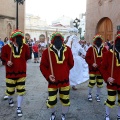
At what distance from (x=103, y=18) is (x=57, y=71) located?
18644 millimetres

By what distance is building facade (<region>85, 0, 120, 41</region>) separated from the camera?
818 inches

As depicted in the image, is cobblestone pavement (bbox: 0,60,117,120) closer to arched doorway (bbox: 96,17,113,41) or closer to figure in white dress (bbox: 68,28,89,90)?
figure in white dress (bbox: 68,28,89,90)

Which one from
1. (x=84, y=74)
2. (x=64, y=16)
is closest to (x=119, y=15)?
(x=84, y=74)

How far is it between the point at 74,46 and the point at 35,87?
2.15m

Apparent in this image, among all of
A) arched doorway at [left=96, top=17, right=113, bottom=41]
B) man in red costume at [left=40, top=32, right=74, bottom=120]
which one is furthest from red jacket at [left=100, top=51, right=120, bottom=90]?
arched doorway at [left=96, top=17, right=113, bottom=41]

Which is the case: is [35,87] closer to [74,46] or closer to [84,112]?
[74,46]

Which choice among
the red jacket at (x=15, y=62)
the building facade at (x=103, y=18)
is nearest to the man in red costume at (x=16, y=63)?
the red jacket at (x=15, y=62)

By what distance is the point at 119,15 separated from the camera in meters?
20.0

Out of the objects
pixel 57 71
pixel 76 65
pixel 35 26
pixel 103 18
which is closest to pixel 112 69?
pixel 57 71

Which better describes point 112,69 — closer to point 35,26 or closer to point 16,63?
point 16,63

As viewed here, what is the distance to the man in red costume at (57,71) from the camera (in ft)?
17.1

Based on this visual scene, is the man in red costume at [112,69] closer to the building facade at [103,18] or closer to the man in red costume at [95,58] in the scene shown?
the man in red costume at [95,58]

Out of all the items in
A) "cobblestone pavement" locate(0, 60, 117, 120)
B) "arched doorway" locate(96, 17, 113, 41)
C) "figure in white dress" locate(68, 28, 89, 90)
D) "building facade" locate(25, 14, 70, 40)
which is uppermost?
"building facade" locate(25, 14, 70, 40)

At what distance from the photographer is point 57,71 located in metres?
5.23
